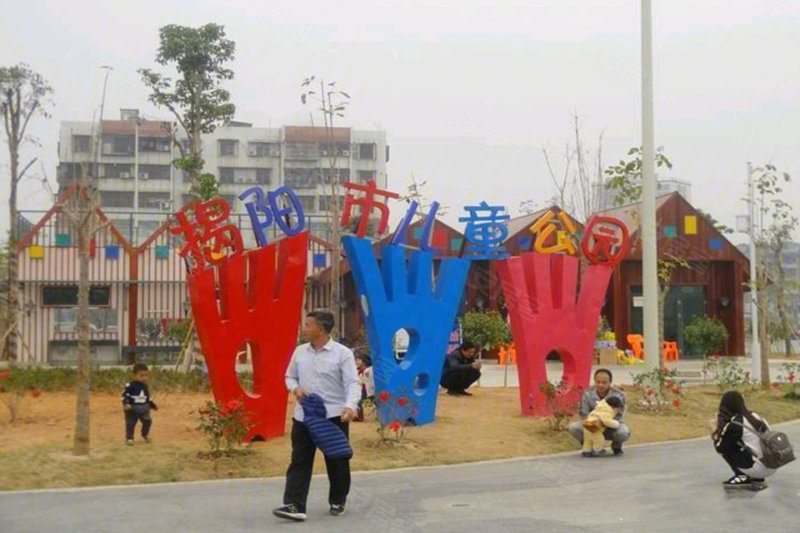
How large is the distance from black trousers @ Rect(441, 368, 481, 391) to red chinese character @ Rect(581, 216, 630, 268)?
9.72 ft

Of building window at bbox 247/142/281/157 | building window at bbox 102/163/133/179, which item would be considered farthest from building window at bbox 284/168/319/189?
building window at bbox 102/163/133/179

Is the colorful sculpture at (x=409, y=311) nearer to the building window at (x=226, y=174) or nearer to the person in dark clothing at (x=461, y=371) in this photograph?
the person in dark clothing at (x=461, y=371)

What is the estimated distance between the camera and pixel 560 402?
44.1 feet

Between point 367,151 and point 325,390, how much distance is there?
48883mm

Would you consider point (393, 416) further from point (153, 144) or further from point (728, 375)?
point (153, 144)

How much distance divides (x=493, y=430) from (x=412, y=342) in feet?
5.10

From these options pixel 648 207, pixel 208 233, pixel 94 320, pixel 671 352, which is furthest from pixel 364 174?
pixel 208 233

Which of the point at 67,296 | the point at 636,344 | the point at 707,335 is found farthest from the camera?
the point at 636,344

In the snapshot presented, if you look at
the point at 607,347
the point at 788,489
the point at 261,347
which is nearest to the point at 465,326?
the point at 607,347

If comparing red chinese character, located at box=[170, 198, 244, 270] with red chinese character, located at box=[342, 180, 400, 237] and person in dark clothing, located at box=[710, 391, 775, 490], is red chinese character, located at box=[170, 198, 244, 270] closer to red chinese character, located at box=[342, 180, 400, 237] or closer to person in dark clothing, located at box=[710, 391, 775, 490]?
red chinese character, located at box=[342, 180, 400, 237]

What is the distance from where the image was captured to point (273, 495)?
871 centimetres

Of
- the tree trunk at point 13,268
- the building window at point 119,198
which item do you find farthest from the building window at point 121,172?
the tree trunk at point 13,268

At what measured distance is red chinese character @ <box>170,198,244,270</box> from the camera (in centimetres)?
1205

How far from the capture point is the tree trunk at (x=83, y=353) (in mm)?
10273
